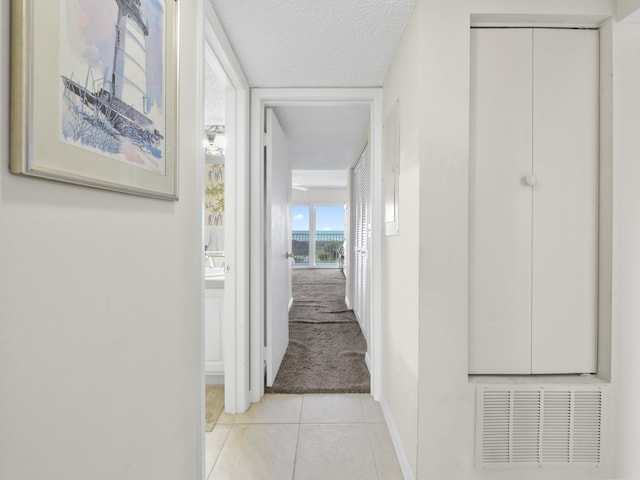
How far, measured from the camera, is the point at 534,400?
5.11ft

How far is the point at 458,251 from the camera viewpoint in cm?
154

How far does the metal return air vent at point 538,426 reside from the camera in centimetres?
155

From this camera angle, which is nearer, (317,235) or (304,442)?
(304,442)

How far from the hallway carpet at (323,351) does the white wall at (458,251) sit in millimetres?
1196

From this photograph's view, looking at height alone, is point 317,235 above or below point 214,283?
above

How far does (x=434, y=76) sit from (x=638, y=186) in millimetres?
1023

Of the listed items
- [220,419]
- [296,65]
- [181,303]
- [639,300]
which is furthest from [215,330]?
[639,300]

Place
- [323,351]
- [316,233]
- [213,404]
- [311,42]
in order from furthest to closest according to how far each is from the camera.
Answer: [316,233] < [323,351] < [213,404] < [311,42]

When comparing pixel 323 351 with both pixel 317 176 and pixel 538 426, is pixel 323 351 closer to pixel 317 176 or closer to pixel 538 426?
pixel 538 426

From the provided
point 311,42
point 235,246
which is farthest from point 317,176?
point 311,42

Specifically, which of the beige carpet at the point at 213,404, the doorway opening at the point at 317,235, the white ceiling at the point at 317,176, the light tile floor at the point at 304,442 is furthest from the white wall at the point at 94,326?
the doorway opening at the point at 317,235

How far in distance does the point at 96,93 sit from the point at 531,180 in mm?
1659

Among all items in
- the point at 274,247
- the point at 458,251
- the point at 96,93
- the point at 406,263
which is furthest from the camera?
the point at 274,247

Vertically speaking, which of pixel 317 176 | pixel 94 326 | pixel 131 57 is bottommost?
pixel 94 326
